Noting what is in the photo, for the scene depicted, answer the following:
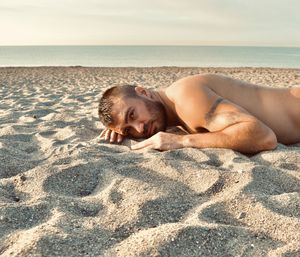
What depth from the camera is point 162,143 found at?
3.30 metres

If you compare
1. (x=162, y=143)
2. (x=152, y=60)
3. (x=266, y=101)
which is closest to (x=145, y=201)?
(x=162, y=143)

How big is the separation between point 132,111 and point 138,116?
6 cm

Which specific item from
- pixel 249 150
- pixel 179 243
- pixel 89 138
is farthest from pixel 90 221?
pixel 89 138

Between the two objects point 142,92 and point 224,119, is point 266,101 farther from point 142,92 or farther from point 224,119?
point 142,92

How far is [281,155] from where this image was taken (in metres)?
3.05

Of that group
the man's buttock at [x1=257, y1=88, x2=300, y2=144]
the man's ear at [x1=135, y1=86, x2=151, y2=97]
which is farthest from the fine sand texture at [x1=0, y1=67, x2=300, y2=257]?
the man's ear at [x1=135, y1=86, x2=151, y2=97]

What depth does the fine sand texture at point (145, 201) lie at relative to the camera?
5.89ft

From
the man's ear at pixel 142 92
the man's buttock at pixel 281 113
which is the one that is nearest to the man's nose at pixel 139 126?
the man's ear at pixel 142 92

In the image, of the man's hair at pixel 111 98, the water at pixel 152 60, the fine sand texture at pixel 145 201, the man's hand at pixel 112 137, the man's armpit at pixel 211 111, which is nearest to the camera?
the fine sand texture at pixel 145 201

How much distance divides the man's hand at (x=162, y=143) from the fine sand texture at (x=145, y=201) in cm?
10

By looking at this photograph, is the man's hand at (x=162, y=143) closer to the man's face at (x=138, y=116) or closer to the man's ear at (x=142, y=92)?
the man's face at (x=138, y=116)

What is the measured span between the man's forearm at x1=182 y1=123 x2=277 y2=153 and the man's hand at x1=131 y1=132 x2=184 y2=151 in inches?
5.3

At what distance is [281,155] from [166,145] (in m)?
0.82

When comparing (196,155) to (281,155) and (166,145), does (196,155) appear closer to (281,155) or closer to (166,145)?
(166,145)
